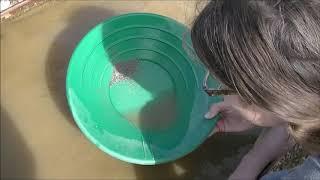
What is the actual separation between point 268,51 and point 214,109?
2.25ft

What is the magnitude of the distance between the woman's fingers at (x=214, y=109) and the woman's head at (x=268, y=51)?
0.52 meters

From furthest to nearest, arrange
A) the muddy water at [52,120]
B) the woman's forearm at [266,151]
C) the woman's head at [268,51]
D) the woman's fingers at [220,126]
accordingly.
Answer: the muddy water at [52,120]
the woman's fingers at [220,126]
the woman's forearm at [266,151]
the woman's head at [268,51]

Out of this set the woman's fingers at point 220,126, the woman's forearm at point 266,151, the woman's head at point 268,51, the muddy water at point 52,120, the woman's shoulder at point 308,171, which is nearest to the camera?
the woman's head at point 268,51

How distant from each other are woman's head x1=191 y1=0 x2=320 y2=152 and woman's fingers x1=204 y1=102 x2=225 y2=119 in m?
0.52

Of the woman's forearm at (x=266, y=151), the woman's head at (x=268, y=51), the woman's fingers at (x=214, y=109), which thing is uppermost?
the woman's head at (x=268, y=51)

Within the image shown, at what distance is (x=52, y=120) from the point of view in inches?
72.7

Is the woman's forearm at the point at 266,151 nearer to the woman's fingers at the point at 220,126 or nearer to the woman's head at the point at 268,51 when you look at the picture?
the woman's fingers at the point at 220,126

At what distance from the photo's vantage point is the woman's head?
94 cm

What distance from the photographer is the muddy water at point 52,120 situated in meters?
1.80

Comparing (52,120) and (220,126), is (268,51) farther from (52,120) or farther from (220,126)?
(52,120)

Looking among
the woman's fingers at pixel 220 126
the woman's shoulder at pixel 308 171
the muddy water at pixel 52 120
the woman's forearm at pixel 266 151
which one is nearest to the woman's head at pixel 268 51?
the woman's shoulder at pixel 308 171

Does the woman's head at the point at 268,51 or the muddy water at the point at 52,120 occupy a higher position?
the woman's head at the point at 268,51

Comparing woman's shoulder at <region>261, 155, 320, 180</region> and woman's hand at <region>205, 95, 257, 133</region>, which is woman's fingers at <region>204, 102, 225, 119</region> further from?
woman's shoulder at <region>261, 155, 320, 180</region>

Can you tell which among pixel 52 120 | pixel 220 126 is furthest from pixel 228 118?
pixel 52 120
